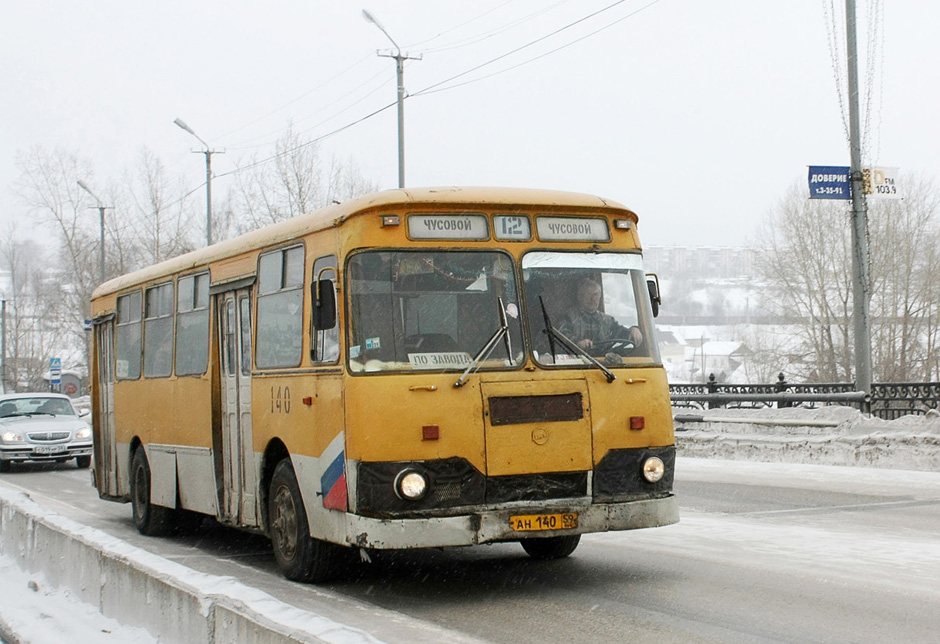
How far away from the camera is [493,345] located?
830 cm

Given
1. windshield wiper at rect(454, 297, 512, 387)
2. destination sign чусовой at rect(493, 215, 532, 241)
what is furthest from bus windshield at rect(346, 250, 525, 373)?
destination sign чусовой at rect(493, 215, 532, 241)

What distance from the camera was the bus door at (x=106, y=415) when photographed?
1505 cm

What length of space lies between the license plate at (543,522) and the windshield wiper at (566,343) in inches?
39.2

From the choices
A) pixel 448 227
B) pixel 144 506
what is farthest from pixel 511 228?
pixel 144 506

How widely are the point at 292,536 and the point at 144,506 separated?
4.76 meters

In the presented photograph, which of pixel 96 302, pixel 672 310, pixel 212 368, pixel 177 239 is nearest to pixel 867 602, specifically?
pixel 212 368

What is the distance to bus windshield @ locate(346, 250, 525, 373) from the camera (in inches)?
322

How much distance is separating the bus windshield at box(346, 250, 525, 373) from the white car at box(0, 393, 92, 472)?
60.6ft

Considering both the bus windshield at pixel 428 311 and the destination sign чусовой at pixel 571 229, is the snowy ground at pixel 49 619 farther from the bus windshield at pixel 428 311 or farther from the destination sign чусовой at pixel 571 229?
the destination sign чусовой at pixel 571 229

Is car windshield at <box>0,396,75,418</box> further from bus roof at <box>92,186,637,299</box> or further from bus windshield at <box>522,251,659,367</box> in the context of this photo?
bus windshield at <box>522,251,659,367</box>

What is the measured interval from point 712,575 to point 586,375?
5.88 ft

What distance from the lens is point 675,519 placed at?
866cm

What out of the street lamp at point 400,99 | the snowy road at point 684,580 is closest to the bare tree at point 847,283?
the street lamp at point 400,99

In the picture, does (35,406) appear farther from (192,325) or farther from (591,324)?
(591,324)
